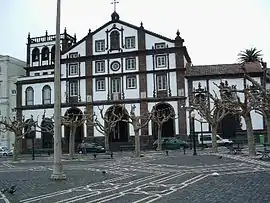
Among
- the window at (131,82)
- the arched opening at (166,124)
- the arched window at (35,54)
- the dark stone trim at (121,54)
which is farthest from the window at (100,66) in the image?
the arched window at (35,54)

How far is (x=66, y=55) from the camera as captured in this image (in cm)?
6084

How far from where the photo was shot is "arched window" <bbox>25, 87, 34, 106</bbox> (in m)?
61.9

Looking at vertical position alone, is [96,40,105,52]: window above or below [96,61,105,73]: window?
above

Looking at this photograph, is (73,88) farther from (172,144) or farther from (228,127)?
(228,127)

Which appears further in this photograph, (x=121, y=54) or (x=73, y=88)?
(x=73, y=88)

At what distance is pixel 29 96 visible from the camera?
62156mm

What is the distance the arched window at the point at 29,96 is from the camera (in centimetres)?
6188

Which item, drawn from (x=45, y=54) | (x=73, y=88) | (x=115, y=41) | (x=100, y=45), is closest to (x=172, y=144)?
(x=115, y=41)

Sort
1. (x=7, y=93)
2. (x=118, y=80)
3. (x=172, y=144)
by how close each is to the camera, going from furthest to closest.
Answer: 1. (x=7, y=93)
2. (x=118, y=80)
3. (x=172, y=144)

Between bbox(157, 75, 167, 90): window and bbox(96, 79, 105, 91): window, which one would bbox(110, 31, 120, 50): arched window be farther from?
bbox(157, 75, 167, 90): window

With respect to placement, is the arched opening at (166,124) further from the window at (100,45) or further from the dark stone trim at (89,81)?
the window at (100,45)

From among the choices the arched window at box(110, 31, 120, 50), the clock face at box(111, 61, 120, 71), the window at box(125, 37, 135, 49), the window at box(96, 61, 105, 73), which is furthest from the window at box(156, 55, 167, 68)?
the window at box(96, 61, 105, 73)

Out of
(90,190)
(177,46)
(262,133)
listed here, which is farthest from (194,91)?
(90,190)

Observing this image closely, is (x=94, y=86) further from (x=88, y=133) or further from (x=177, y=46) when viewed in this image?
(x=177, y=46)
